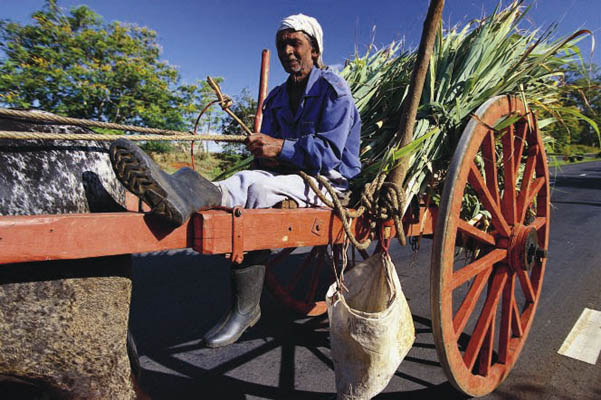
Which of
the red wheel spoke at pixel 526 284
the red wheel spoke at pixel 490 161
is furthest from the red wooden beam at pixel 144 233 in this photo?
the red wheel spoke at pixel 526 284

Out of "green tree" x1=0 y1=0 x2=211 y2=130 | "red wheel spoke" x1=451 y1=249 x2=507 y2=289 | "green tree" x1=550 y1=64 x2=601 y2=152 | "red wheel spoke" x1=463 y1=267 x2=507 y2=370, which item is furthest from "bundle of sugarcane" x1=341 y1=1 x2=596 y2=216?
"green tree" x1=0 y1=0 x2=211 y2=130

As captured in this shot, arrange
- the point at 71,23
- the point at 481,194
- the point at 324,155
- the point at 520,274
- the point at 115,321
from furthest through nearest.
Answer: the point at 71,23 → the point at 520,274 → the point at 481,194 → the point at 324,155 → the point at 115,321

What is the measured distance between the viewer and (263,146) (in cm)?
150

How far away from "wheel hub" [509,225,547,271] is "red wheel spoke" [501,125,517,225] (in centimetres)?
8

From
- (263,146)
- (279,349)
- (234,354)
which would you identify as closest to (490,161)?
(263,146)

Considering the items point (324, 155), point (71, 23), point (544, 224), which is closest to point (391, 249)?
point (544, 224)

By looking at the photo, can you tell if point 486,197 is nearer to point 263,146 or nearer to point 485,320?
point 485,320

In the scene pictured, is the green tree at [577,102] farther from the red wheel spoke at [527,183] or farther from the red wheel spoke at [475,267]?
the red wheel spoke at [475,267]

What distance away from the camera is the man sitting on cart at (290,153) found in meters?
1.41

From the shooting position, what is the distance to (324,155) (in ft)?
5.13

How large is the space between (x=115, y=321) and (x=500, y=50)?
2436 mm

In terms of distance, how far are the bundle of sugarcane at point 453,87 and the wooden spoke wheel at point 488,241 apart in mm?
194

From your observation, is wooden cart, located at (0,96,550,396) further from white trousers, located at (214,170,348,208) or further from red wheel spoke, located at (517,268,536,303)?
white trousers, located at (214,170,348,208)

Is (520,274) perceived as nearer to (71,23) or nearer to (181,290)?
(181,290)
